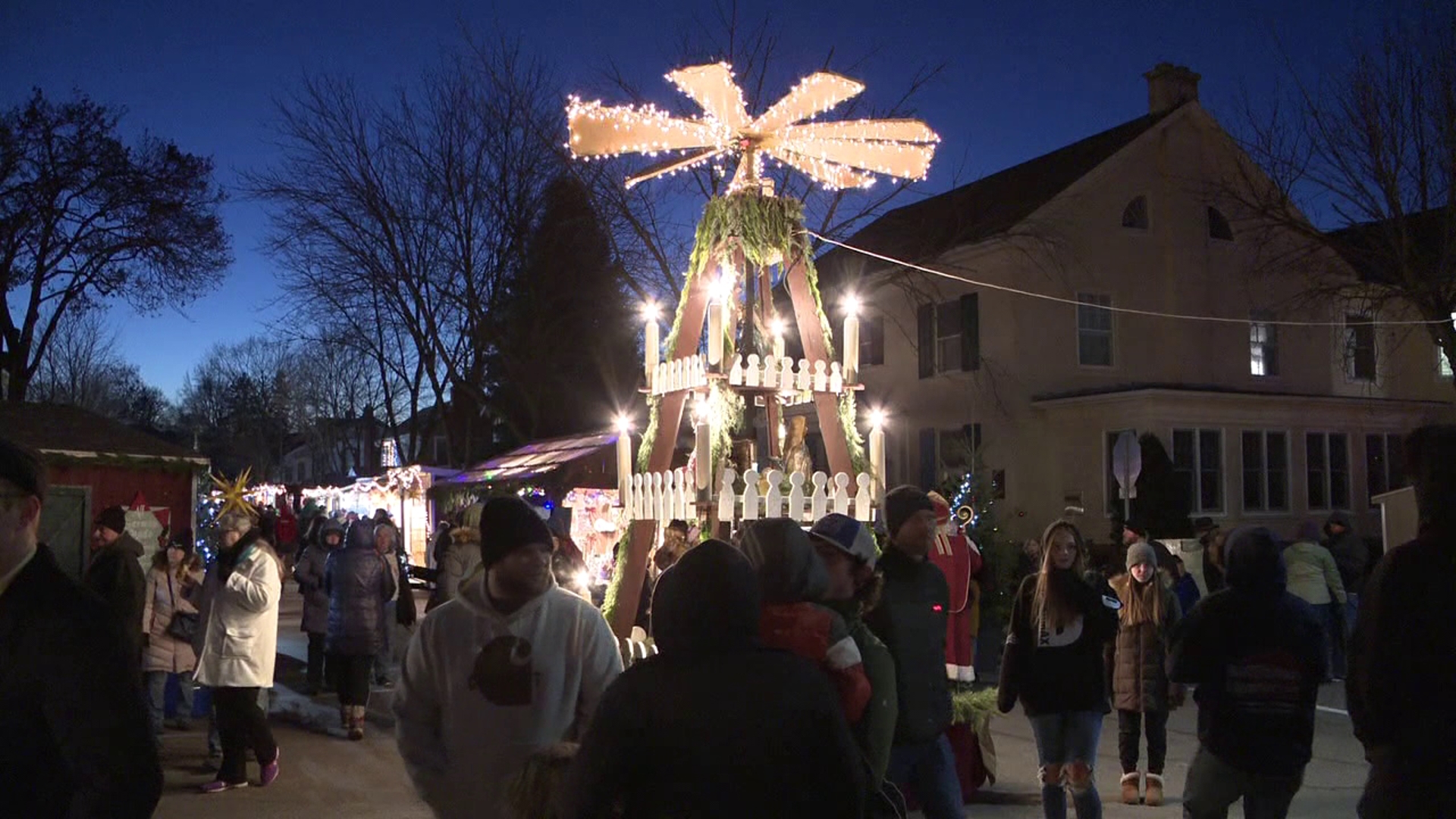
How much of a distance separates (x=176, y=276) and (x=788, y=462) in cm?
2677

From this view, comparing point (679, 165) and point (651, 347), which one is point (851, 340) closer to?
point (651, 347)

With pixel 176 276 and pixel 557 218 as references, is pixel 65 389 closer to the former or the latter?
pixel 176 276

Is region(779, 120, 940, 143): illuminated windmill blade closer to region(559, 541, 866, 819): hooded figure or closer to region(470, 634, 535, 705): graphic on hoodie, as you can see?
region(470, 634, 535, 705): graphic on hoodie

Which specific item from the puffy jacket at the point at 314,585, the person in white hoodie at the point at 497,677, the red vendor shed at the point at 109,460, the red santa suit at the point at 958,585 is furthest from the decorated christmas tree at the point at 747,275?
the red vendor shed at the point at 109,460

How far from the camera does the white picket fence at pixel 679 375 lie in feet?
25.2

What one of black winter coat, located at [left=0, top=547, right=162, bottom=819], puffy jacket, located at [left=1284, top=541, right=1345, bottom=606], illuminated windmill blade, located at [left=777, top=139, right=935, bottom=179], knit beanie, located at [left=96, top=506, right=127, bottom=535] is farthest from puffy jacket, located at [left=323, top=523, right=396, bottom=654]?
puffy jacket, located at [left=1284, top=541, right=1345, bottom=606]

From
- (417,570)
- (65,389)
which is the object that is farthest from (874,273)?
(65,389)

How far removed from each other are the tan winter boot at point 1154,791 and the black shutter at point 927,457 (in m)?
17.9

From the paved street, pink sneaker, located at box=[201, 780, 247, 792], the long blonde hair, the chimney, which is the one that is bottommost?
the paved street

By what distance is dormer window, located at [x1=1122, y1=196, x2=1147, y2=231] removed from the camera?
2480cm

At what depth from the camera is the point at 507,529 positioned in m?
3.97

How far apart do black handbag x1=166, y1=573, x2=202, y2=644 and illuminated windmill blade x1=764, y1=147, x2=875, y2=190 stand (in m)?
6.50

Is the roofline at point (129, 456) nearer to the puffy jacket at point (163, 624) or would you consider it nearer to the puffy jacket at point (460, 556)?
the puffy jacket at point (163, 624)

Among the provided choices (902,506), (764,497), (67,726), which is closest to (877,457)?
(764,497)
